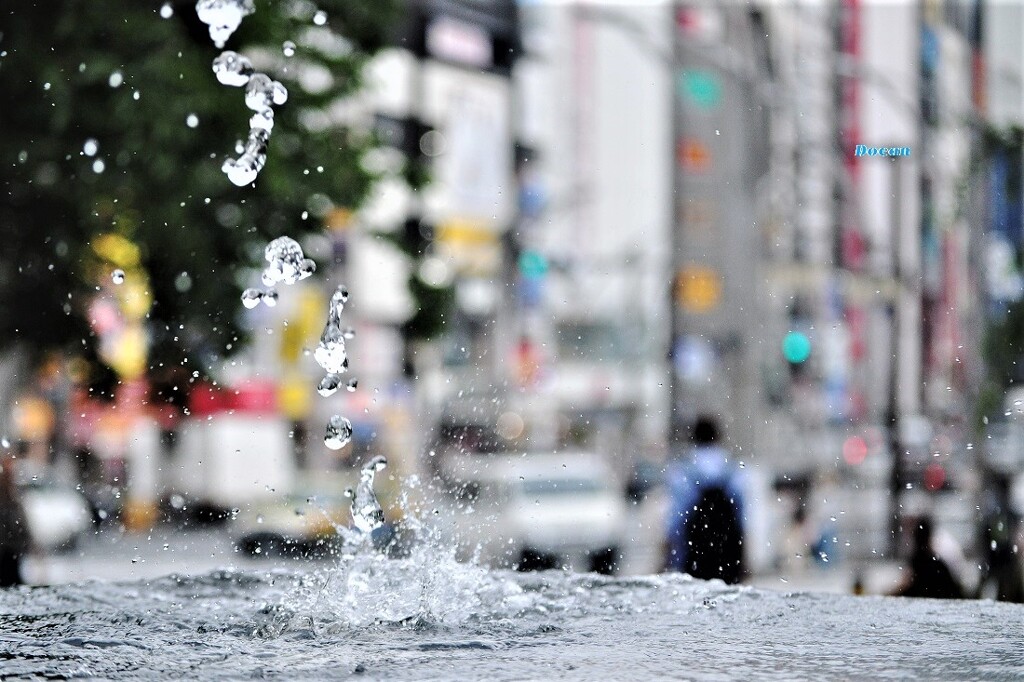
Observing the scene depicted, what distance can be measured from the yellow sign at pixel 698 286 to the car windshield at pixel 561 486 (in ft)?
8.28

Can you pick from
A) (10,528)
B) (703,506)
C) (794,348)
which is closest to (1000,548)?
(703,506)

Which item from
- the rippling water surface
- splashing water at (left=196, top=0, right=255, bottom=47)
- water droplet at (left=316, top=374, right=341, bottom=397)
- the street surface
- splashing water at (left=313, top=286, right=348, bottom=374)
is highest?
splashing water at (left=196, top=0, right=255, bottom=47)

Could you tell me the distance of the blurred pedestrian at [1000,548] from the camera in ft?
29.9

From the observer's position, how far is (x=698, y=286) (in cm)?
2116

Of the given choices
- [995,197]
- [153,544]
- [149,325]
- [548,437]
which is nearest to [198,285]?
[149,325]

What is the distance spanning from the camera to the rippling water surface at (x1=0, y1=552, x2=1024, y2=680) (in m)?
4.21

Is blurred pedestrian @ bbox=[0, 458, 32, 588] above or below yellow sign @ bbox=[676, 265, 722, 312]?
below

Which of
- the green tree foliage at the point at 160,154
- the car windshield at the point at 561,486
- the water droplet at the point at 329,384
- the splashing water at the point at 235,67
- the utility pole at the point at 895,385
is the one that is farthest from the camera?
the car windshield at the point at 561,486

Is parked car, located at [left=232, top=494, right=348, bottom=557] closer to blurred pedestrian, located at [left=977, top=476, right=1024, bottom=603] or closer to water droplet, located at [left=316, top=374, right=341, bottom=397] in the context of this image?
blurred pedestrian, located at [left=977, top=476, right=1024, bottom=603]

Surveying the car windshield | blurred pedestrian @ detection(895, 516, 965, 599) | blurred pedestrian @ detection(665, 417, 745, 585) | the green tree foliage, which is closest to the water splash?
blurred pedestrian @ detection(665, 417, 745, 585)

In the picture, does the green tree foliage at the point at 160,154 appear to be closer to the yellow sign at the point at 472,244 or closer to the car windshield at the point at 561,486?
the car windshield at the point at 561,486

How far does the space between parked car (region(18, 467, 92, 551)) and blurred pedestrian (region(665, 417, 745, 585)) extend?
1670cm

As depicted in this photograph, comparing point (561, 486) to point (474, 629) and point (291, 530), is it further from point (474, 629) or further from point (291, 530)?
point (474, 629)

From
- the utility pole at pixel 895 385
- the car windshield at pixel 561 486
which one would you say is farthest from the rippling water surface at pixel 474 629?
the car windshield at pixel 561 486
